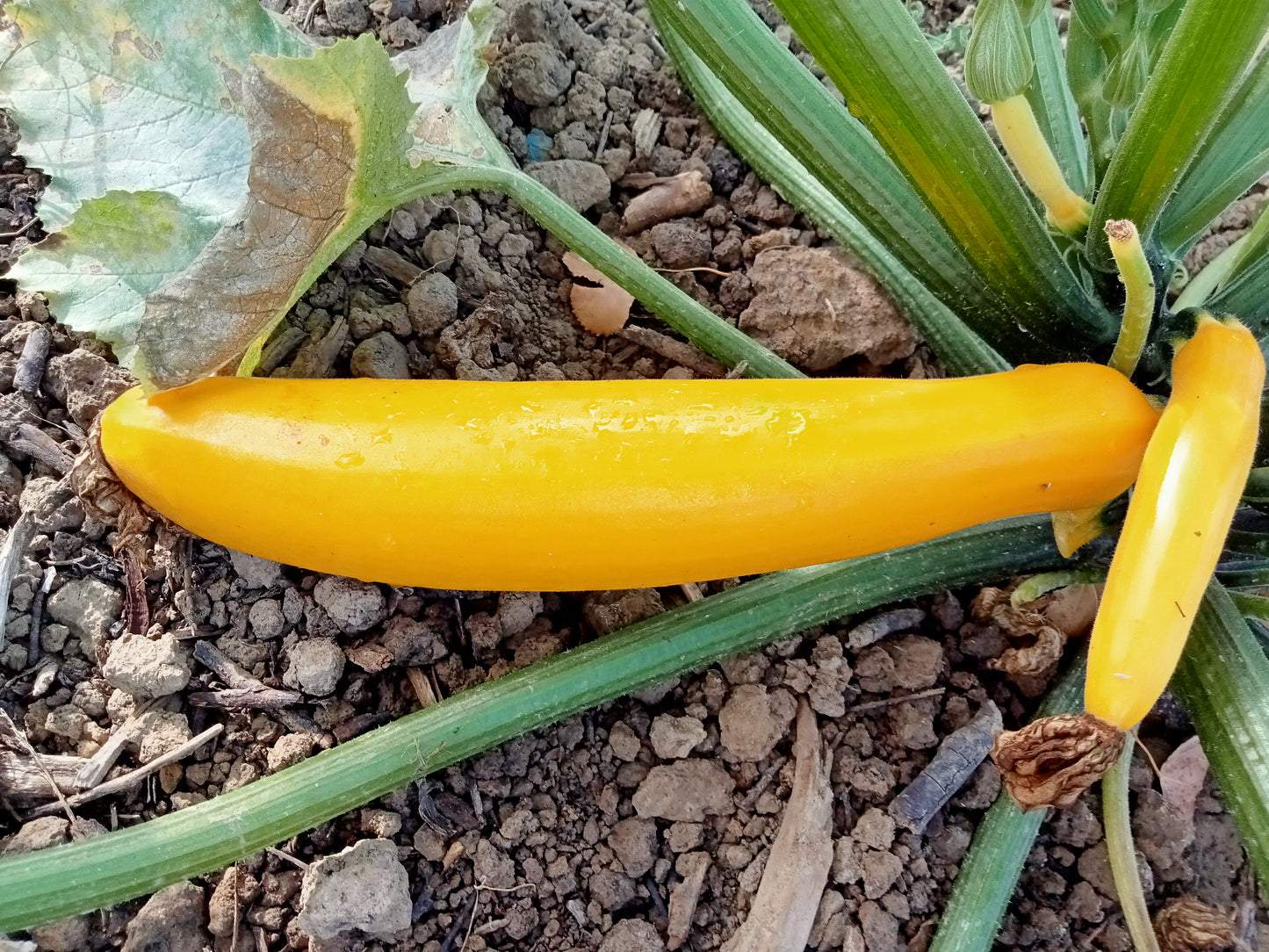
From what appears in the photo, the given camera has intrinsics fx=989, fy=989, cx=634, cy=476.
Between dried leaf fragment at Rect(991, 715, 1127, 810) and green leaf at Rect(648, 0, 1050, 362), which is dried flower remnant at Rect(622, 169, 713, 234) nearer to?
green leaf at Rect(648, 0, 1050, 362)

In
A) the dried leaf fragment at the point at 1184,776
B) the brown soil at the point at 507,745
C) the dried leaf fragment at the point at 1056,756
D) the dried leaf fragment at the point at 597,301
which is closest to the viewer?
the dried leaf fragment at the point at 1056,756

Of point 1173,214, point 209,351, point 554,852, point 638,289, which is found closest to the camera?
point 209,351

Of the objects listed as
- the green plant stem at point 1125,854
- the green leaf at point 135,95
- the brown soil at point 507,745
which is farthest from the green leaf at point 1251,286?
the green leaf at point 135,95

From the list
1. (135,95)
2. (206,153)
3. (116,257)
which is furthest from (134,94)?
(116,257)

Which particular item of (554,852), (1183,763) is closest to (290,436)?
(554,852)

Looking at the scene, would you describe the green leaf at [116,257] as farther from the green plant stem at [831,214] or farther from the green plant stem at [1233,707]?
the green plant stem at [1233,707]

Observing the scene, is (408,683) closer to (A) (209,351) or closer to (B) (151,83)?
(A) (209,351)
